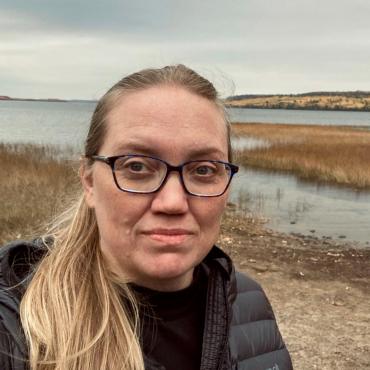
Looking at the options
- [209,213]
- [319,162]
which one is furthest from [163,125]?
[319,162]

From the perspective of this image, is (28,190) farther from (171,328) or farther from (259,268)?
(171,328)

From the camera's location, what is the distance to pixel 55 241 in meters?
1.86

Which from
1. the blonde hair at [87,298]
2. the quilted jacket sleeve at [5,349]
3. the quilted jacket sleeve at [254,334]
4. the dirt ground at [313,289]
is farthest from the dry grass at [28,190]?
the quilted jacket sleeve at [5,349]

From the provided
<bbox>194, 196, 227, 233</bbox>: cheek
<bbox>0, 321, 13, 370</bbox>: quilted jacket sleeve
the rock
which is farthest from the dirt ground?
<bbox>0, 321, 13, 370</bbox>: quilted jacket sleeve

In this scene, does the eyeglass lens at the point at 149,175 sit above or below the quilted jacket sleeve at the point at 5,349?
above

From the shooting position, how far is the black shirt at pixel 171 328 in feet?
5.41

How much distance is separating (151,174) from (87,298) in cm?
44

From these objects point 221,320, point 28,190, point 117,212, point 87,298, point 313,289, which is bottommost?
point 313,289

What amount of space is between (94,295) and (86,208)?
0.37 m

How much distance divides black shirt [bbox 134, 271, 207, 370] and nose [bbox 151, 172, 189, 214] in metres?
0.31

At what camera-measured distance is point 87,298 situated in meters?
1.61

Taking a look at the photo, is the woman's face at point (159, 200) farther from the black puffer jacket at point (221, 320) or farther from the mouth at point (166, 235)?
the black puffer jacket at point (221, 320)

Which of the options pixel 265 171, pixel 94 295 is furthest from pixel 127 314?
pixel 265 171

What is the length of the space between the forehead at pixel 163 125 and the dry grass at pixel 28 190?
5.69m
